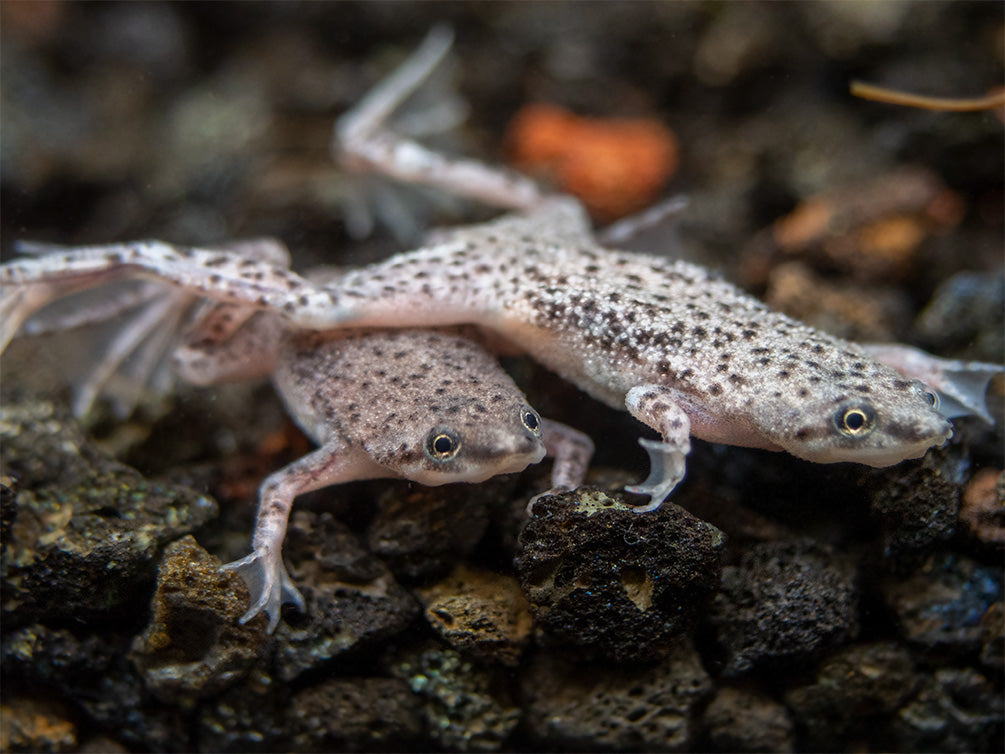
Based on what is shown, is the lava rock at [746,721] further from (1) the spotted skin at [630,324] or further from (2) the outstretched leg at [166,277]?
(2) the outstretched leg at [166,277]

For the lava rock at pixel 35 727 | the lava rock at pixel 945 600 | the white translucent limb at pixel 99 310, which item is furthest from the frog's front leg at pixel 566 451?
the white translucent limb at pixel 99 310

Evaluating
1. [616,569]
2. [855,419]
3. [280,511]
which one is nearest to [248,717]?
[280,511]

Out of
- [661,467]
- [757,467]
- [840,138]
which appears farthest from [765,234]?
[661,467]

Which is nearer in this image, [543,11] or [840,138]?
[840,138]

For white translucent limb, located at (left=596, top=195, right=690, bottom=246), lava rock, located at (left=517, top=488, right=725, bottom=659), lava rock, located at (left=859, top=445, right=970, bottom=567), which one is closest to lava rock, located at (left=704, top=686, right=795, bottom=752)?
lava rock, located at (left=517, top=488, right=725, bottom=659)

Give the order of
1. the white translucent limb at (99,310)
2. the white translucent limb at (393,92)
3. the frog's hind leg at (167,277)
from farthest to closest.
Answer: the white translucent limb at (393,92) → the white translucent limb at (99,310) → the frog's hind leg at (167,277)

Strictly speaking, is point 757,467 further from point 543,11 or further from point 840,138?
point 543,11

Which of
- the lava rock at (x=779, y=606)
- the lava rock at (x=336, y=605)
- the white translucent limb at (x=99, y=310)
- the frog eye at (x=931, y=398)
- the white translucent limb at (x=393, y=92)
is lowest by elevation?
the lava rock at (x=336, y=605)
